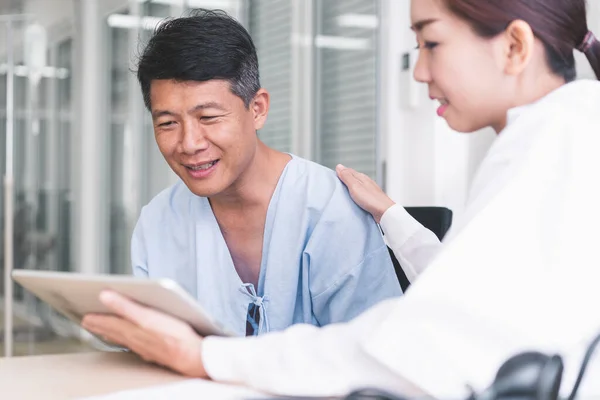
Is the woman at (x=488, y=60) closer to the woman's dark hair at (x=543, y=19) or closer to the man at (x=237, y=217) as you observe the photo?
the woman's dark hair at (x=543, y=19)

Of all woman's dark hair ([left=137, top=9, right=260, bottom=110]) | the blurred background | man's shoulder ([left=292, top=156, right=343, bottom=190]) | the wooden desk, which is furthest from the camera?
the blurred background

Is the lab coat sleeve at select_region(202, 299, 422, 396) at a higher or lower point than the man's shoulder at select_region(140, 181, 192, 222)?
lower

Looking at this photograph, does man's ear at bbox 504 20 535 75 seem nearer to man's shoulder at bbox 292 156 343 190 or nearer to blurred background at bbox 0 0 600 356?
man's shoulder at bbox 292 156 343 190

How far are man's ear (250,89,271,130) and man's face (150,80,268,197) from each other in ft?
0.08

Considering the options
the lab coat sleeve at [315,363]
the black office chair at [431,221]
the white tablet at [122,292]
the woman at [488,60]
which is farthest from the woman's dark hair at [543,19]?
the black office chair at [431,221]

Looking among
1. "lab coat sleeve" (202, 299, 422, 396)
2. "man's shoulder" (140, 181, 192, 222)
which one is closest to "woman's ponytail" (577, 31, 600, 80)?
"lab coat sleeve" (202, 299, 422, 396)

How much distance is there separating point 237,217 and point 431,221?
39 centimetres

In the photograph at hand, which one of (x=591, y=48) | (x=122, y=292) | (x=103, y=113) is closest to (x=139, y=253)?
(x=122, y=292)

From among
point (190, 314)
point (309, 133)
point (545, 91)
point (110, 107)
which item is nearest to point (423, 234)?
point (545, 91)

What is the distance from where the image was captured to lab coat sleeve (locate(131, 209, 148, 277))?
1.43 m

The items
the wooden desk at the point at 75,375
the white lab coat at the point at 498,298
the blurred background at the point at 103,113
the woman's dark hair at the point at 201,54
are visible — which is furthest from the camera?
the blurred background at the point at 103,113

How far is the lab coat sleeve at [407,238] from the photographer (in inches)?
54.6

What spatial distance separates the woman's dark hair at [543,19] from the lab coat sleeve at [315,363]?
32cm

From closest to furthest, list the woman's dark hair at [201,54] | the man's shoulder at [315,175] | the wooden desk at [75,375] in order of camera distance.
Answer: the wooden desk at [75,375] < the woman's dark hair at [201,54] < the man's shoulder at [315,175]
